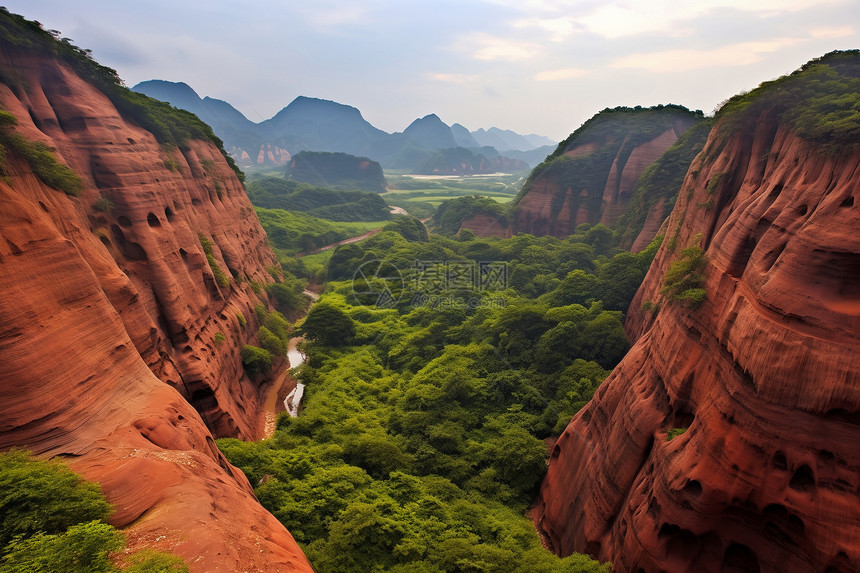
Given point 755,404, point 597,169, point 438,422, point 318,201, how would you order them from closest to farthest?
1. point 755,404
2. point 438,422
3. point 597,169
4. point 318,201

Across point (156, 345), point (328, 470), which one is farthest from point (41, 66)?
point (328, 470)

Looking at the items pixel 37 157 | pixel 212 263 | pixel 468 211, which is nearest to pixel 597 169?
pixel 468 211

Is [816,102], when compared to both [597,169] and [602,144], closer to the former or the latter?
[597,169]

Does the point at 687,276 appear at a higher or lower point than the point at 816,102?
lower

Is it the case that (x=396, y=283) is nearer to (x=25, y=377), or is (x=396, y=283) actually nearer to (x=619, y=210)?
(x=619, y=210)

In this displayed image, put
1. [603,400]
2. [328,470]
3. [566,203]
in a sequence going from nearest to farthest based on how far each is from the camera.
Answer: [603,400]
[328,470]
[566,203]

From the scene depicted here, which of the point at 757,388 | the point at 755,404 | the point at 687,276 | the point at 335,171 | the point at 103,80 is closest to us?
the point at 757,388

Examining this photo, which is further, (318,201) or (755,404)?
(318,201)
